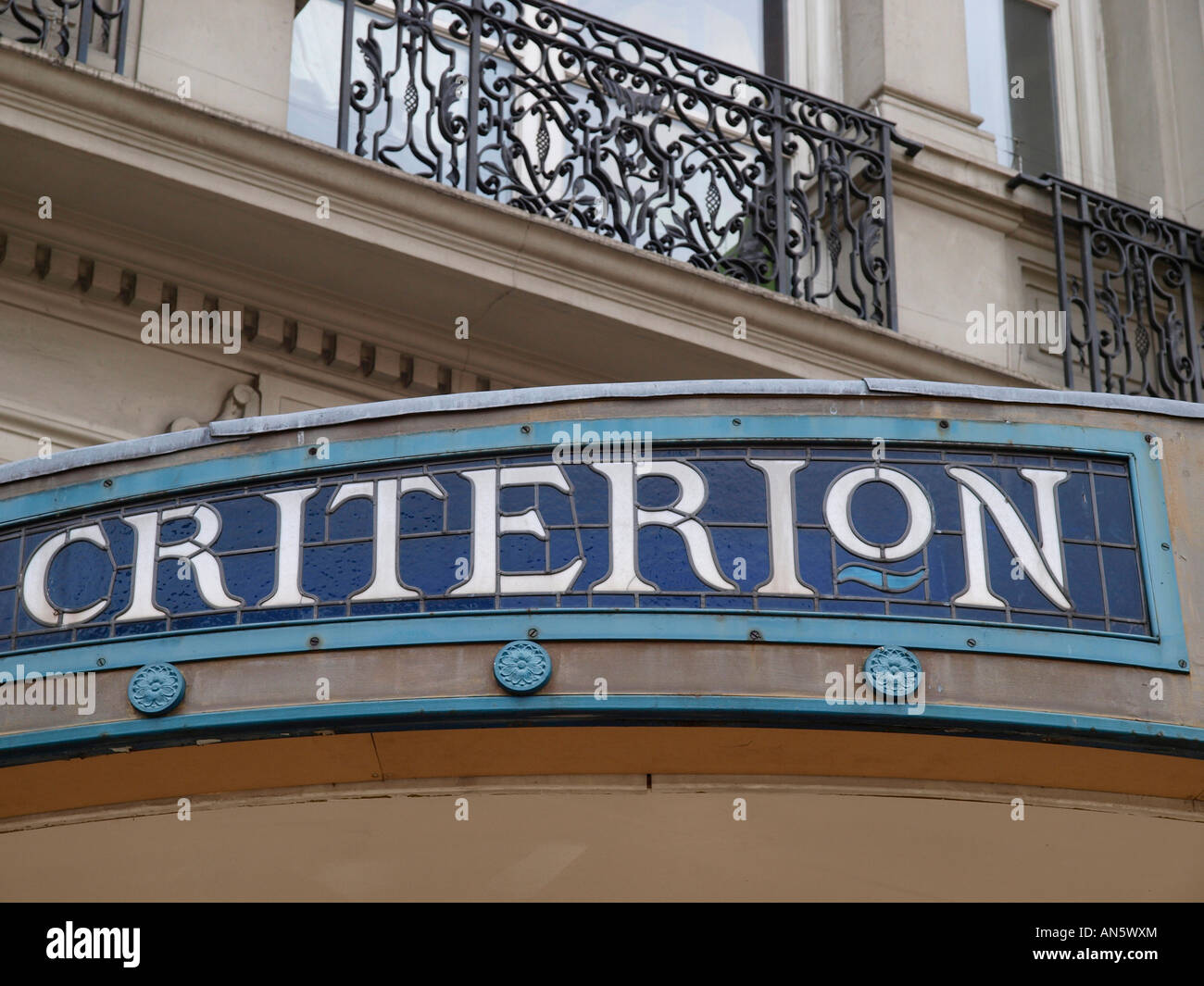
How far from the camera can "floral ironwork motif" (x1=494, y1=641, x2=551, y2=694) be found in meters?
5.50

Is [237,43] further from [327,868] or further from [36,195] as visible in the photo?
[327,868]

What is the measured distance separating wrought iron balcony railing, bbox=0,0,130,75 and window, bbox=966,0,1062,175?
16.7ft

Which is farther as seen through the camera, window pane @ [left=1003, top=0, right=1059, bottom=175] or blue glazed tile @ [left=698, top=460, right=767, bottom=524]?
window pane @ [left=1003, top=0, right=1059, bottom=175]

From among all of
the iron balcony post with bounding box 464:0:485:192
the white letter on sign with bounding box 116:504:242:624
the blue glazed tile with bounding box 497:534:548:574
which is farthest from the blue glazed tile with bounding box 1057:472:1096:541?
the iron balcony post with bounding box 464:0:485:192

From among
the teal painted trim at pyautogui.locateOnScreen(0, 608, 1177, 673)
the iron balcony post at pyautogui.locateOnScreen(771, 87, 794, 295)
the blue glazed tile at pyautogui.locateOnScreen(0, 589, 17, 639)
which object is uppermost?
the iron balcony post at pyautogui.locateOnScreen(771, 87, 794, 295)

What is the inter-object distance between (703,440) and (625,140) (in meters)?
3.93

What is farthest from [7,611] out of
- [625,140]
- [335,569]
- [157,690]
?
[625,140]

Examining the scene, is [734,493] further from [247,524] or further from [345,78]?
[345,78]

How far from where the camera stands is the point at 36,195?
8164mm

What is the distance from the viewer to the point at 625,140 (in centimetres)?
955

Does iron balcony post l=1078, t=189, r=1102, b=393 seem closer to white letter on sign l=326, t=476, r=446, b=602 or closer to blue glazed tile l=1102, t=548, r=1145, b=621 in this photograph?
blue glazed tile l=1102, t=548, r=1145, b=621

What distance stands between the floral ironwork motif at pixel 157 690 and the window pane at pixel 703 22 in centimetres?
591

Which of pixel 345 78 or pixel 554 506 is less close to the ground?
pixel 345 78
